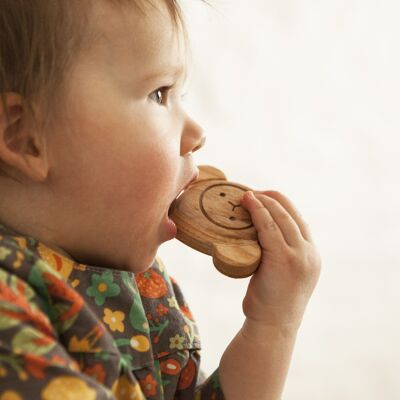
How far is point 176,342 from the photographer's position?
0.91 meters

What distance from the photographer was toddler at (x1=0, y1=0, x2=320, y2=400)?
28.9 inches

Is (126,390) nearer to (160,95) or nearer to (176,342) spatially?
(176,342)

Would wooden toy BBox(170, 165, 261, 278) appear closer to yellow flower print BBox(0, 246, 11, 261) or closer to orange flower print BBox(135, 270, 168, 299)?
orange flower print BBox(135, 270, 168, 299)

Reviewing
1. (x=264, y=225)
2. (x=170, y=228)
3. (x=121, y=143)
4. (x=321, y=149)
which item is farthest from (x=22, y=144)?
(x=321, y=149)

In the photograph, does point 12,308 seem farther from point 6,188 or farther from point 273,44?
point 273,44

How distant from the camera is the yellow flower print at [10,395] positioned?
0.58 metres

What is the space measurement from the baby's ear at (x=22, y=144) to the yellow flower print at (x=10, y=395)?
0.27m

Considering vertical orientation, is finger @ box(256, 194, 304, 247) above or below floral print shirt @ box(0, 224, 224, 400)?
above

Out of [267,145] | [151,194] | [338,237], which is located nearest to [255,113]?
[267,145]

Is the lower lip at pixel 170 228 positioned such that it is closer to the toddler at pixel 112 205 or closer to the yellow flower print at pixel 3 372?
the toddler at pixel 112 205

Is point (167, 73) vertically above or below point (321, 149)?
above

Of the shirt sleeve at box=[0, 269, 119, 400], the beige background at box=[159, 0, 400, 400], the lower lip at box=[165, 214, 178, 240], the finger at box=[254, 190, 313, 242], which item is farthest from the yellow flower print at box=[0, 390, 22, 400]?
the beige background at box=[159, 0, 400, 400]

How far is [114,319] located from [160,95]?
274 mm

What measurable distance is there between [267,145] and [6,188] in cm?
89
